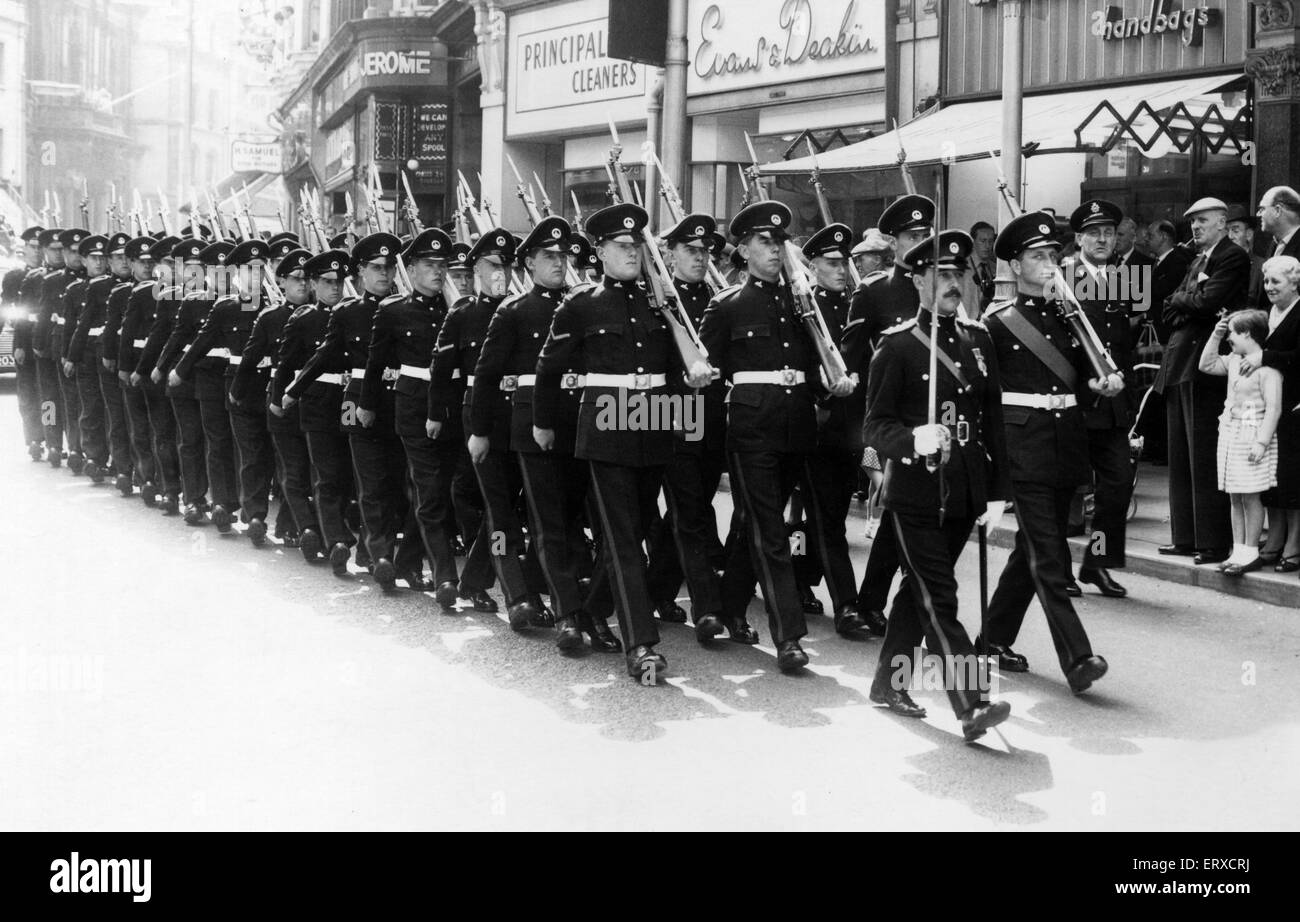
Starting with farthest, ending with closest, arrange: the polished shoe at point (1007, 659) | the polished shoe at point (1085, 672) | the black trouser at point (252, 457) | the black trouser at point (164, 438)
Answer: the black trouser at point (164, 438), the black trouser at point (252, 457), the polished shoe at point (1007, 659), the polished shoe at point (1085, 672)

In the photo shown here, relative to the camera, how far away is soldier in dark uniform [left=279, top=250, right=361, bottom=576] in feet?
33.3

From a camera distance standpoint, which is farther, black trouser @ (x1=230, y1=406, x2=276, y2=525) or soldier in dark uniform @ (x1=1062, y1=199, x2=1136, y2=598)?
black trouser @ (x1=230, y1=406, x2=276, y2=525)

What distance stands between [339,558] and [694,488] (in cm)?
262

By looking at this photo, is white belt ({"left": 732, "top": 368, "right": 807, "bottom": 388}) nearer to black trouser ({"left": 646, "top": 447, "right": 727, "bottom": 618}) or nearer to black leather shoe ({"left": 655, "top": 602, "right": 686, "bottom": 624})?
black trouser ({"left": 646, "top": 447, "right": 727, "bottom": 618})

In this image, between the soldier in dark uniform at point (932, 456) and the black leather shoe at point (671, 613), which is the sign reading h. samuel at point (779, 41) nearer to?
the black leather shoe at point (671, 613)

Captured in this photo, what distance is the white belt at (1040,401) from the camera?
741 cm

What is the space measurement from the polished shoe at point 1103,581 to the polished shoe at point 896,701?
9.57 ft

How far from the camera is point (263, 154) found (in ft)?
162

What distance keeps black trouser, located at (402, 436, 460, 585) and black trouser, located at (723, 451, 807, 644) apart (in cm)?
174

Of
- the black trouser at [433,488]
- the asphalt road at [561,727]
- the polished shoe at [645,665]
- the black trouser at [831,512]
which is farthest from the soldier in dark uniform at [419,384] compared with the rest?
the polished shoe at [645,665]

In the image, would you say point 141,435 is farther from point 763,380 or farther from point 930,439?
point 930,439

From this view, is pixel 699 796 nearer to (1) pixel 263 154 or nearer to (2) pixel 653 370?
(2) pixel 653 370

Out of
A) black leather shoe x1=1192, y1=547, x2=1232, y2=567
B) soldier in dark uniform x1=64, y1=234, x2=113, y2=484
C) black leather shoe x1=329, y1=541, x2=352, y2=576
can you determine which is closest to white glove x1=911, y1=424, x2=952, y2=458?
black leather shoe x1=1192, y1=547, x2=1232, y2=567

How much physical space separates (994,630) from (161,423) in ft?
24.1
